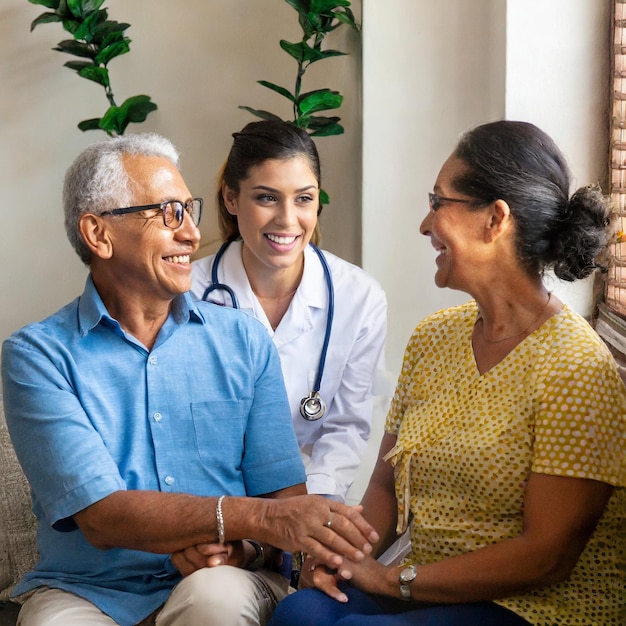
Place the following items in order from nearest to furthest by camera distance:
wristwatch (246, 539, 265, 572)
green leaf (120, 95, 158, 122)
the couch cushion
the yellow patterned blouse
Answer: the yellow patterned blouse, wristwatch (246, 539, 265, 572), the couch cushion, green leaf (120, 95, 158, 122)

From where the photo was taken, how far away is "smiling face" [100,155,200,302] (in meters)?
1.79

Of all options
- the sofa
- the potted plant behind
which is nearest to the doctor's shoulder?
the potted plant behind

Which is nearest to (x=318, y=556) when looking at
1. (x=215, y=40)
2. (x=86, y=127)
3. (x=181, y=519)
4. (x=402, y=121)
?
(x=181, y=519)

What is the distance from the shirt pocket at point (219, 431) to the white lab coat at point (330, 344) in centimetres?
44

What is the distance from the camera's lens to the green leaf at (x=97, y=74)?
2844mm

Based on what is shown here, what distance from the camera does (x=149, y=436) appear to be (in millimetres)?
1758

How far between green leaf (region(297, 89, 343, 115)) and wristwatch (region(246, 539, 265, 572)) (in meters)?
1.43

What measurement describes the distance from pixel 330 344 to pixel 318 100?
2.74 feet

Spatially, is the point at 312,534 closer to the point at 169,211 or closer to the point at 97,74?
the point at 169,211

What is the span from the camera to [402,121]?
8.58 ft

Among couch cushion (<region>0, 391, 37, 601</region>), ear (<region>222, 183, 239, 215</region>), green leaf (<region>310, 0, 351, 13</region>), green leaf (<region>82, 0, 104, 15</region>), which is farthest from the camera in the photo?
green leaf (<region>82, 0, 104, 15</region>)

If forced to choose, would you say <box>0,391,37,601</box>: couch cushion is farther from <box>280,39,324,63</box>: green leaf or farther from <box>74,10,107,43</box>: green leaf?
<box>280,39,324,63</box>: green leaf

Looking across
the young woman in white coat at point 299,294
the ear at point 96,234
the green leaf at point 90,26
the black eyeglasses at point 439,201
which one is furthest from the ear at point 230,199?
the black eyeglasses at point 439,201

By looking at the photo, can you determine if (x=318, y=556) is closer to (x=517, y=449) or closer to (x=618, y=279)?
(x=517, y=449)
